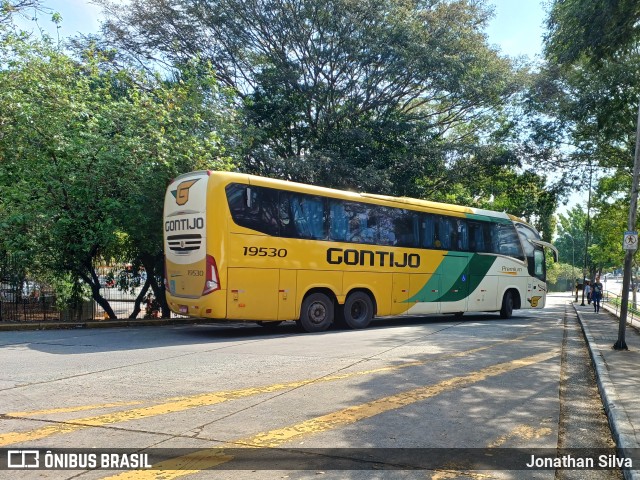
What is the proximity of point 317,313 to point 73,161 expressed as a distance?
24.8 ft

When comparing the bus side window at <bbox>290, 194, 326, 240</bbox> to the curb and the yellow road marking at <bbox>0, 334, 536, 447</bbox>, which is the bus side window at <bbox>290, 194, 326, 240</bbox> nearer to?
the curb

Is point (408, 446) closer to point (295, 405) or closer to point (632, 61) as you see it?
point (295, 405)

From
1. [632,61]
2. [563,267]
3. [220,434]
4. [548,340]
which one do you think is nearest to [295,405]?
[220,434]

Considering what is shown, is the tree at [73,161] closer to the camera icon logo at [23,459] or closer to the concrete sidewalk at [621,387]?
the camera icon logo at [23,459]

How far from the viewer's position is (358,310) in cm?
1560

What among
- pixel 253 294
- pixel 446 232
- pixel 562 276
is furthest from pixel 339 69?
pixel 562 276

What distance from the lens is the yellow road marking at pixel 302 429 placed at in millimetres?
4164

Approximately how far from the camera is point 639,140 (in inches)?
440

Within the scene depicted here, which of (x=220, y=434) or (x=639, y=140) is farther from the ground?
(x=639, y=140)

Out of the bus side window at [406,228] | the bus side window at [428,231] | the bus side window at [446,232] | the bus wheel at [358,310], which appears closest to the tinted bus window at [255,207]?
the bus wheel at [358,310]

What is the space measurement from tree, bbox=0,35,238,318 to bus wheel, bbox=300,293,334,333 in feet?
17.1

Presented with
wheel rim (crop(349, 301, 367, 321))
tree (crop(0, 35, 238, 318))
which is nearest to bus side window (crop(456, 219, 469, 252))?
wheel rim (crop(349, 301, 367, 321))

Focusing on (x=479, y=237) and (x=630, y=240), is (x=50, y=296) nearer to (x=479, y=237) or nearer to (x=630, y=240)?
(x=479, y=237)

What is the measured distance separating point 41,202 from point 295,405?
1148 cm
